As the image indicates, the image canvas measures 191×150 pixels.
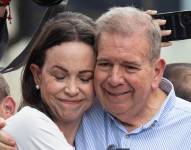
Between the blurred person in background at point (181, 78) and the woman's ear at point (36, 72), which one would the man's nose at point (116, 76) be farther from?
the blurred person in background at point (181, 78)

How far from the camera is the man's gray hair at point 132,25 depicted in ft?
8.42

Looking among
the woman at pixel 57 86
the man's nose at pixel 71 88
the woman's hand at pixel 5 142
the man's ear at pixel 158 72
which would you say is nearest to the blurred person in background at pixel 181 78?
the man's ear at pixel 158 72

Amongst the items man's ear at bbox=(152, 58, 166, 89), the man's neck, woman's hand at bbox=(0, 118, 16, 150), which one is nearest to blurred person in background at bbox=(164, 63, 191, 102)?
man's ear at bbox=(152, 58, 166, 89)

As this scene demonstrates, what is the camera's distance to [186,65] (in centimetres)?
333

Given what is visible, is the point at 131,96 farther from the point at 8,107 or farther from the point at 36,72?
the point at 8,107

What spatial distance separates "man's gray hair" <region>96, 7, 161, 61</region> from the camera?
257cm

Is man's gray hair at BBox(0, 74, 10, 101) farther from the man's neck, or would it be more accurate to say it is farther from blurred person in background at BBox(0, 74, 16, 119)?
the man's neck

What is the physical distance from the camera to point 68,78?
2559 millimetres

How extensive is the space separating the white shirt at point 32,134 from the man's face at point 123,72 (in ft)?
0.90

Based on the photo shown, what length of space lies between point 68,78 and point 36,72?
19 cm

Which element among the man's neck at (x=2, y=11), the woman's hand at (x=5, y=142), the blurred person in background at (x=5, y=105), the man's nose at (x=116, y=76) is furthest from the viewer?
the man's neck at (x=2, y=11)

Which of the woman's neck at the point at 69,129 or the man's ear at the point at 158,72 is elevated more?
the man's ear at the point at 158,72

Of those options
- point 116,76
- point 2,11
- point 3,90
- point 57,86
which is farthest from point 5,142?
point 2,11

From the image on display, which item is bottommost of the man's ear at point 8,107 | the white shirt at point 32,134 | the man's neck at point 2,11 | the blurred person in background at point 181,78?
the blurred person in background at point 181,78
